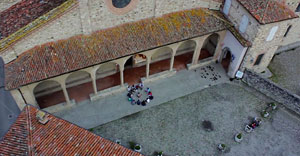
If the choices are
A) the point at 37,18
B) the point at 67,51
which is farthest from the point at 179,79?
the point at 37,18

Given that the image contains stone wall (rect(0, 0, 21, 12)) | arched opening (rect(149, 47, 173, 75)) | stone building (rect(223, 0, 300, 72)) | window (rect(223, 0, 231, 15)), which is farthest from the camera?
arched opening (rect(149, 47, 173, 75))

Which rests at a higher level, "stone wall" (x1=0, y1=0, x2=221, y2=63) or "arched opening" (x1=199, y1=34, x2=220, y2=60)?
"stone wall" (x1=0, y1=0, x2=221, y2=63)

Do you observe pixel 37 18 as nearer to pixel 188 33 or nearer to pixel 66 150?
pixel 66 150

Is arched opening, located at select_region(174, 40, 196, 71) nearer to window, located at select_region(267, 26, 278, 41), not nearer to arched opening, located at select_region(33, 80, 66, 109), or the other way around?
window, located at select_region(267, 26, 278, 41)

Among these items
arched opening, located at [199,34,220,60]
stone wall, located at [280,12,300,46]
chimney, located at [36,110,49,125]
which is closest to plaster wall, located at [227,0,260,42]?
arched opening, located at [199,34,220,60]

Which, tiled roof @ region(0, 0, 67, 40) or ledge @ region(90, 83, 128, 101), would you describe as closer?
tiled roof @ region(0, 0, 67, 40)

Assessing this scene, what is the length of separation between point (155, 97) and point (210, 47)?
9.40m

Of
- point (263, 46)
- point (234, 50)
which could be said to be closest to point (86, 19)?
point (234, 50)

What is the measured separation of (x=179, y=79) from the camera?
27016mm

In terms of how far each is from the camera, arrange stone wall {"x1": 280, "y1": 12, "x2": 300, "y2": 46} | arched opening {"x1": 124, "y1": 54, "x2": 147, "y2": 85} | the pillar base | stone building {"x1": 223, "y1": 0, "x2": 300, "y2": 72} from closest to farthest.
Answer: stone building {"x1": 223, "y1": 0, "x2": 300, "y2": 72}
the pillar base
arched opening {"x1": 124, "y1": 54, "x2": 147, "y2": 85}
stone wall {"x1": 280, "y1": 12, "x2": 300, "y2": 46}

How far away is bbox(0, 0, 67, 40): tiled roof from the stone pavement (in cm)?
807

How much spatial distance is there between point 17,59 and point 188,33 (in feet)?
46.9

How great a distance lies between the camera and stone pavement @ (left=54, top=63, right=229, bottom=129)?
23422 millimetres

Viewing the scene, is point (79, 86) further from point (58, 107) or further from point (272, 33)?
point (272, 33)
